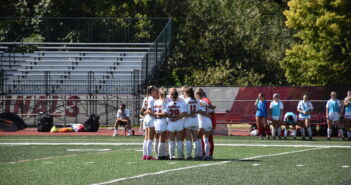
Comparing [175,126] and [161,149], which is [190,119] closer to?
[175,126]

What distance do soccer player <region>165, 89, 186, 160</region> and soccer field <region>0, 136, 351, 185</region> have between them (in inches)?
20.8

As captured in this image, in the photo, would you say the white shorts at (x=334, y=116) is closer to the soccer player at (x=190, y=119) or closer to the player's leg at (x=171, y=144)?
the soccer player at (x=190, y=119)

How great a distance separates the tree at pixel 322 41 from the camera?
33.4 metres

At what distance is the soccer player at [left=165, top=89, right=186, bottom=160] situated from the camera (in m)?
15.1

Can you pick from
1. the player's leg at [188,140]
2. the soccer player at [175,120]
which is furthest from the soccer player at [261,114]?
the soccer player at [175,120]

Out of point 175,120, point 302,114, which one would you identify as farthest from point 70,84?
point 175,120

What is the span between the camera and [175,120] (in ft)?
50.0

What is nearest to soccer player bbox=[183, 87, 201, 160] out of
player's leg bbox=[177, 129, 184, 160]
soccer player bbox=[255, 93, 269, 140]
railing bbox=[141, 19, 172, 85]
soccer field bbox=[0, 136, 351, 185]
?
player's leg bbox=[177, 129, 184, 160]

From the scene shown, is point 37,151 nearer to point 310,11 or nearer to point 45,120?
point 45,120

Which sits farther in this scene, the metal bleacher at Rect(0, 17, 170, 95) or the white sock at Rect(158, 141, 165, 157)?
the metal bleacher at Rect(0, 17, 170, 95)

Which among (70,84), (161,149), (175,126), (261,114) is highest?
(70,84)

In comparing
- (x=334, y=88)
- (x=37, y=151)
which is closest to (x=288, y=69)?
(x=334, y=88)

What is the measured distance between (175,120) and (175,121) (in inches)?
1.3

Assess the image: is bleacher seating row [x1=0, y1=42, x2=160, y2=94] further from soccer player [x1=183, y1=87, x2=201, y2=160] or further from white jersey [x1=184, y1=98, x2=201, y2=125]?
white jersey [x1=184, y1=98, x2=201, y2=125]
